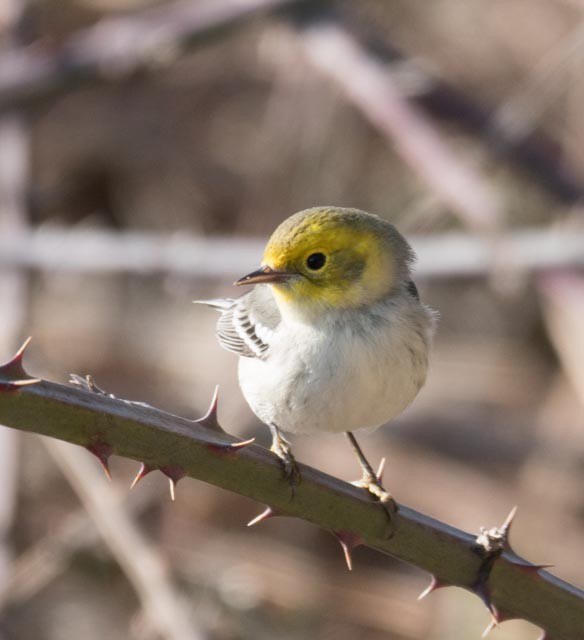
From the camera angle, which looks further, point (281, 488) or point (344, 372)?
point (344, 372)

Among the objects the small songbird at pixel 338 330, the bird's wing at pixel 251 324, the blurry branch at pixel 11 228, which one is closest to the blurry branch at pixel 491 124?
the blurry branch at pixel 11 228

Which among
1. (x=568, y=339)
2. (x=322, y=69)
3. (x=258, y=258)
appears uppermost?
(x=568, y=339)

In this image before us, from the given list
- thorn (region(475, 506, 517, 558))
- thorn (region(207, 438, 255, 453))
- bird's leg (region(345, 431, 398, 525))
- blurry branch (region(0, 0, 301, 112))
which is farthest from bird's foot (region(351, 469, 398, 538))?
blurry branch (region(0, 0, 301, 112))

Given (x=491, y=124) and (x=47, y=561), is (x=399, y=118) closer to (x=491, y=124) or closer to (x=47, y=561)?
(x=491, y=124)

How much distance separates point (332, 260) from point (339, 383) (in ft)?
1.08

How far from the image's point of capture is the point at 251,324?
335cm

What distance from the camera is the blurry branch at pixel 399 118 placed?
188 inches

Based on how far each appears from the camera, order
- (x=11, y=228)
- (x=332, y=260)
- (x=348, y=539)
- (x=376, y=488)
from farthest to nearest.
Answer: (x=11, y=228) < (x=376, y=488) < (x=332, y=260) < (x=348, y=539)

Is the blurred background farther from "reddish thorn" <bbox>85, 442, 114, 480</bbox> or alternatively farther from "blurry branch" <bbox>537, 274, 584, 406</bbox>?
"reddish thorn" <bbox>85, 442, 114, 480</bbox>

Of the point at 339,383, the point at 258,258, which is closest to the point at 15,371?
the point at 339,383

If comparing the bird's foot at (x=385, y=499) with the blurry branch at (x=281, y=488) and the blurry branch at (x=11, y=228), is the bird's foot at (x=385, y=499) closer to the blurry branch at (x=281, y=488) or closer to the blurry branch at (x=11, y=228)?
the blurry branch at (x=281, y=488)

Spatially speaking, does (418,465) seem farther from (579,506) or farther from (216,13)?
(216,13)

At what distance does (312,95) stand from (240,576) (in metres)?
3.13

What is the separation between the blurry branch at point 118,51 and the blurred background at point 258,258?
0.01 metres
